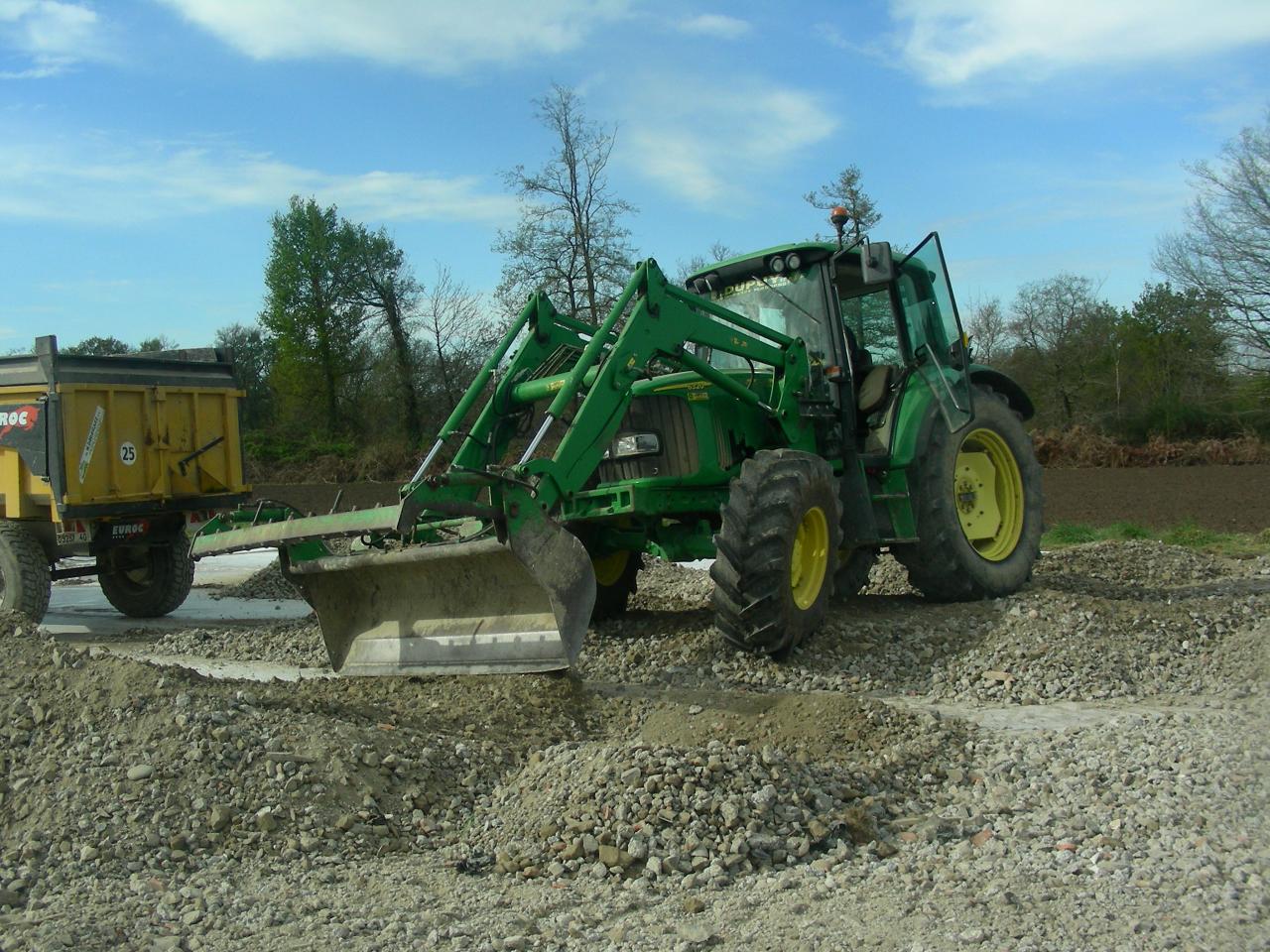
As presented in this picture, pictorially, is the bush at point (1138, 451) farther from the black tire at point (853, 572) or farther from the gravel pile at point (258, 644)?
the gravel pile at point (258, 644)

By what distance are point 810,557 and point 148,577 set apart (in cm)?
690

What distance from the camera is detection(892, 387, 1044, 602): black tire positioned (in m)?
7.86

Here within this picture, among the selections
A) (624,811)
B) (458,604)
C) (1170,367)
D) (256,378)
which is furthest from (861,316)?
(256,378)

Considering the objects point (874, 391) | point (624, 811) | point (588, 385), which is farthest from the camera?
point (874, 391)

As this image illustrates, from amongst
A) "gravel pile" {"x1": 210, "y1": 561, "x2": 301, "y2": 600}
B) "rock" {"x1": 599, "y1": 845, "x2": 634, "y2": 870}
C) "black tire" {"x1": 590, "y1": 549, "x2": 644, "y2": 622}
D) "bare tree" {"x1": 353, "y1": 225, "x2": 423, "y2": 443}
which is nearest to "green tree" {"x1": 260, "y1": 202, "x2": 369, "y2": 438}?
"bare tree" {"x1": 353, "y1": 225, "x2": 423, "y2": 443}

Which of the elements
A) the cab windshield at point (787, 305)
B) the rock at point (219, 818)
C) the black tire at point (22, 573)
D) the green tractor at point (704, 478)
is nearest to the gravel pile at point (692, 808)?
the rock at point (219, 818)

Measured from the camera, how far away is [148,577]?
11.1 meters

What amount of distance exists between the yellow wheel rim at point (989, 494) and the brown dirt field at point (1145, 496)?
879 cm

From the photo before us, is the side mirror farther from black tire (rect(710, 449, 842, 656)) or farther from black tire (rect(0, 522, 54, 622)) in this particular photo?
black tire (rect(0, 522, 54, 622))

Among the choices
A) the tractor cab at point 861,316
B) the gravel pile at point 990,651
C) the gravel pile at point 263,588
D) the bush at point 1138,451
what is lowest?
the gravel pile at point 990,651

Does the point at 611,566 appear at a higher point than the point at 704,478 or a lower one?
lower

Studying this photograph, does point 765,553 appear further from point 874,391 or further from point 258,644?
point 258,644

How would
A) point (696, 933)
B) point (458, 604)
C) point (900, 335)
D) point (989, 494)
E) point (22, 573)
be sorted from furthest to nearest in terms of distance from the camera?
1. point (22, 573)
2. point (989, 494)
3. point (900, 335)
4. point (458, 604)
5. point (696, 933)

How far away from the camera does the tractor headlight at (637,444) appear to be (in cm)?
718
